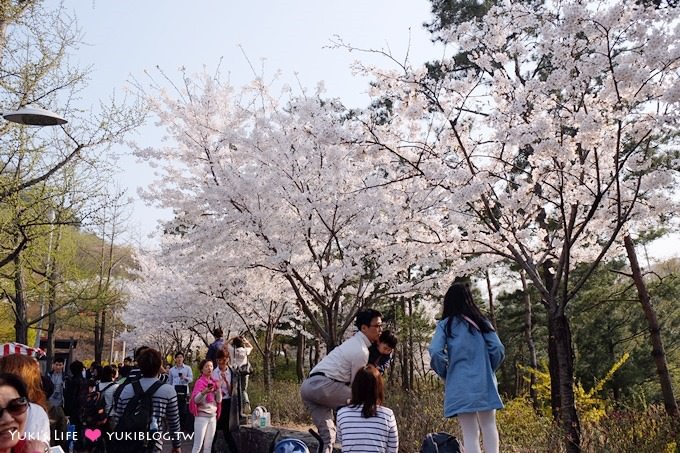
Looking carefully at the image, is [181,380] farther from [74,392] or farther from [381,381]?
[381,381]

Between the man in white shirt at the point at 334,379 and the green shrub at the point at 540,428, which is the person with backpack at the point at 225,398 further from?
the man in white shirt at the point at 334,379

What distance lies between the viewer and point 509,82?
6.81 meters

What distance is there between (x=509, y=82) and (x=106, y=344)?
62.8 meters

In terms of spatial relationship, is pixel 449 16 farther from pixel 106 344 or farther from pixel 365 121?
pixel 106 344

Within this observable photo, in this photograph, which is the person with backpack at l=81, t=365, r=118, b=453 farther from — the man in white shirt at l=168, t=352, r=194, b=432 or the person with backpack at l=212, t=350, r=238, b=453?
the man in white shirt at l=168, t=352, r=194, b=432

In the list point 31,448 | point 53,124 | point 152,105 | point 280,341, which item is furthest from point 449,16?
point 280,341

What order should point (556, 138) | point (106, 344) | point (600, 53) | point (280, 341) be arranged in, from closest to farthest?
1. point (600, 53)
2. point (556, 138)
3. point (280, 341)
4. point (106, 344)

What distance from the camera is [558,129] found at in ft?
19.8

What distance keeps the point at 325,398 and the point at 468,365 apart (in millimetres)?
1236

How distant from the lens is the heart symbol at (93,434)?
560 centimetres

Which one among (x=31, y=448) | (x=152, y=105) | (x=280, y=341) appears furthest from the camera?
(x=280, y=341)

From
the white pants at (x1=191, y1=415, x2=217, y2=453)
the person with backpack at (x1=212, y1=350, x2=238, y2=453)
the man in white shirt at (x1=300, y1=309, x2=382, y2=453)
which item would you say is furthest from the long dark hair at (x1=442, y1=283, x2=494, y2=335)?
the person with backpack at (x1=212, y1=350, x2=238, y2=453)

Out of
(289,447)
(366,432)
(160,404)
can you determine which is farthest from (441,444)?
(160,404)

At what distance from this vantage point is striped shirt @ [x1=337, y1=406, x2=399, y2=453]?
12.1 ft
